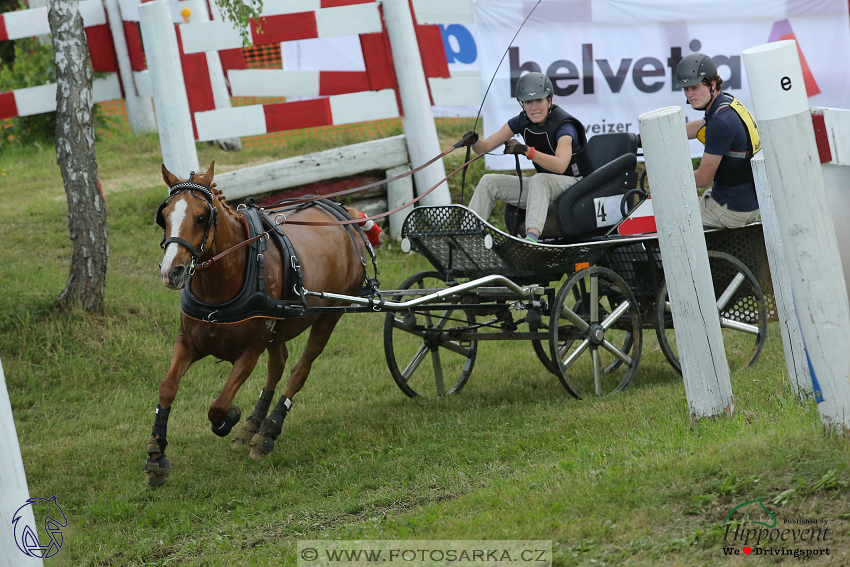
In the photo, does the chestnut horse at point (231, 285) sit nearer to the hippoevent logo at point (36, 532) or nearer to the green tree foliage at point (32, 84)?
the hippoevent logo at point (36, 532)

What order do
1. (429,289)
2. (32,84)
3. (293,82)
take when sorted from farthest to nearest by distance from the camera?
(32,84), (293,82), (429,289)

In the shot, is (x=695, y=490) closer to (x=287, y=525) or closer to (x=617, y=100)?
(x=287, y=525)

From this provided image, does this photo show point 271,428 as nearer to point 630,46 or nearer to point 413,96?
point 413,96

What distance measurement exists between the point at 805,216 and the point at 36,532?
350cm

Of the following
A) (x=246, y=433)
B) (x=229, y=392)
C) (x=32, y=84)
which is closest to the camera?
(x=229, y=392)

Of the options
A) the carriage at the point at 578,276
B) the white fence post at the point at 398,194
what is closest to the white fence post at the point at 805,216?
the carriage at the point at 578,276

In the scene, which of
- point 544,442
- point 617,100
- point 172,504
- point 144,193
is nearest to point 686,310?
point 544,442

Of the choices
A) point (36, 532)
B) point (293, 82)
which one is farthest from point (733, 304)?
point (293, 82)

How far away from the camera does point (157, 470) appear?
505 cm

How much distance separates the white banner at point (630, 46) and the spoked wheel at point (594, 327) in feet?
13.8

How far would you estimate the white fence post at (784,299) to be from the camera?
15.4 ft

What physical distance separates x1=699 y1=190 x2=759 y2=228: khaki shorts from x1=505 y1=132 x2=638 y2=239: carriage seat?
56cm

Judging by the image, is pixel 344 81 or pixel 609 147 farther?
pixel 344 81

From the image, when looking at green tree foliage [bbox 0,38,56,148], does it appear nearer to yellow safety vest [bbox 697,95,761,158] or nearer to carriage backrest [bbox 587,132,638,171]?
carriage backrest [bbox 587,132,638,171]
